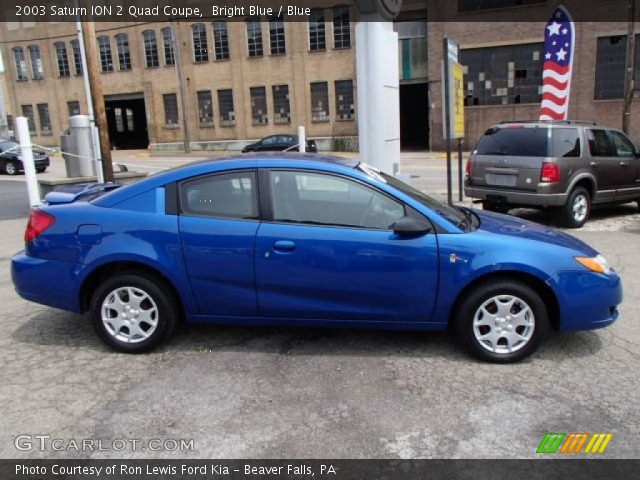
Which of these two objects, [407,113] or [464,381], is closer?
[464,381]

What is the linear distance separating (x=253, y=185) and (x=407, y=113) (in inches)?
1334

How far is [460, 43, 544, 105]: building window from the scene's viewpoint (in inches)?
1133

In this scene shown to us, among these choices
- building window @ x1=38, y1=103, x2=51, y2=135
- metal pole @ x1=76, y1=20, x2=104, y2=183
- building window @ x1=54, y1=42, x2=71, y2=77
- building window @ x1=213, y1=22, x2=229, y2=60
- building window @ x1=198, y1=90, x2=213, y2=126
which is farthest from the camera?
building window @ x1=38, y1=103, x2=51, y2=135

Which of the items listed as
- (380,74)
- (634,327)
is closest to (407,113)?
(380,74)

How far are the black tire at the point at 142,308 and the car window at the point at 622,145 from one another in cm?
879

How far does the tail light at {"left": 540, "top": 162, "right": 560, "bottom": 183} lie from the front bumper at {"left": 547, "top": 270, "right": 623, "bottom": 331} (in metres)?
4.89

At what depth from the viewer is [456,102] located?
396 inches

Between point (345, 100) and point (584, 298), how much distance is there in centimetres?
3224

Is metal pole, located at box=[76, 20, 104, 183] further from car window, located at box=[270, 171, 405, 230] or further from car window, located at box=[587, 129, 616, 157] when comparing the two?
car window, located at box=[587, 129, 616, 157]

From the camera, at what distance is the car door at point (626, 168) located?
9641 mm

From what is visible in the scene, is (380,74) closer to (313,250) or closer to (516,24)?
(313,250)

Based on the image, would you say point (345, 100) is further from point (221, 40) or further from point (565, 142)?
point (565, 142)

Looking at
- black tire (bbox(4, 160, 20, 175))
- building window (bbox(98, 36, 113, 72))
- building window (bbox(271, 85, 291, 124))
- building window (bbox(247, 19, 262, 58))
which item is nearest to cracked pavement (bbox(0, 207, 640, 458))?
black tire (bbox(4, 160, 20, 175))

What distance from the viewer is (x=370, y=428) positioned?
125 inches
